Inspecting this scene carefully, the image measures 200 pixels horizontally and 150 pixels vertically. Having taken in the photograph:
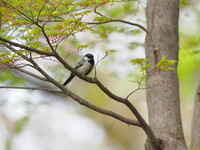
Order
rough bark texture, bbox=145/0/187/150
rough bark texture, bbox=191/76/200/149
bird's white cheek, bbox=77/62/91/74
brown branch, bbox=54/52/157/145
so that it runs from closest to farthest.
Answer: brown branch, bbox=54/52/157/145, rough bark texture, bbox=145/0/187/150, bird's white cheek, bbox=77/62/91/74, rough bark texture, bbox=191/76/200/149

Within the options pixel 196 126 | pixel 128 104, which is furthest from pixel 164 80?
pixel 196 126

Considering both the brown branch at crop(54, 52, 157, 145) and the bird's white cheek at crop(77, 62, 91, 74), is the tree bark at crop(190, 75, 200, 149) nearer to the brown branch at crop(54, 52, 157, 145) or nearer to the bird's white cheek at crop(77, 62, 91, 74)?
the brown branch at crop(54, 52, 157, 145)

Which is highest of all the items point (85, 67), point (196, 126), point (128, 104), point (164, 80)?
point (85, 67)

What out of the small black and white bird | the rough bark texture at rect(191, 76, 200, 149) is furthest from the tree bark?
the small black and white bird

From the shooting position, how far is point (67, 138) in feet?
49.6

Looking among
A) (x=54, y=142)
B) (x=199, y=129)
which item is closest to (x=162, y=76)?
(x=199, y=129)

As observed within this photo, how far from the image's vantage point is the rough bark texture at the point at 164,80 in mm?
4914

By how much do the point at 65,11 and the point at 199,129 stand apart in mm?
3390

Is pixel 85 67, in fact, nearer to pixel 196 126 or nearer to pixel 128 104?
pixel 128 104

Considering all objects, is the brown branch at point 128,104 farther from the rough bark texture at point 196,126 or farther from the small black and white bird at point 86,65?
the rough bark texture at point 196,126

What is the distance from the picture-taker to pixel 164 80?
5184mm

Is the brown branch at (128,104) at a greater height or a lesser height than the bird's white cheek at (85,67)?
lesser

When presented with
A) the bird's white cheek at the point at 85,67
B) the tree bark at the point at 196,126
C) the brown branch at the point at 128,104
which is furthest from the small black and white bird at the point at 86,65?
the tree bark at the point at 196,126

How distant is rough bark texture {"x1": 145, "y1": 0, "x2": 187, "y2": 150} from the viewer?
193 inches
